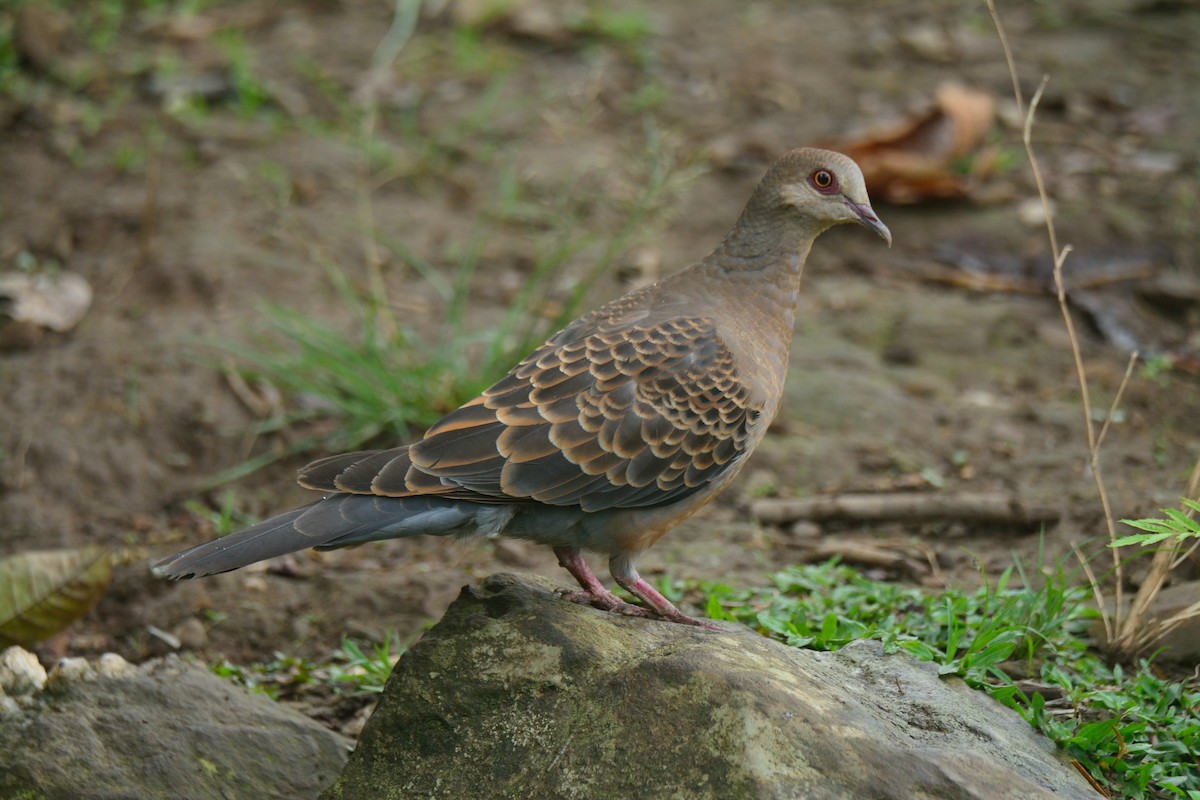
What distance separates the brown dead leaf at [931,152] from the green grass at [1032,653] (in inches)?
138

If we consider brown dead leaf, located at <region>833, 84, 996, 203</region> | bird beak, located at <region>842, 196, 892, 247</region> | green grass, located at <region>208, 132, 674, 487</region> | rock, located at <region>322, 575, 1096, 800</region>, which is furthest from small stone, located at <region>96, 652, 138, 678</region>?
brown dead leaf, located at <region>833, 84, 996, 203</region>

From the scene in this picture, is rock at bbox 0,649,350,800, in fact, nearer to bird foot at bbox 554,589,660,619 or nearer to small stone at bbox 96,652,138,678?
small stone at bbox 96,652,138,678

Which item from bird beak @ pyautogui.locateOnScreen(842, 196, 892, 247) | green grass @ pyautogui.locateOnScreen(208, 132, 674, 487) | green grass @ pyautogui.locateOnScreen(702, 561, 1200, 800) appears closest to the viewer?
green grass @ pyautogui.locateOnScreen(702, 561, 1200, 800)

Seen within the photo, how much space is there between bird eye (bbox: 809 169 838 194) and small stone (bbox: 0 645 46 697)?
273cm

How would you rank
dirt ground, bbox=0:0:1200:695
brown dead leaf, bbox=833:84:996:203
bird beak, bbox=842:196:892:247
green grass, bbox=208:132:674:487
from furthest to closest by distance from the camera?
1. brown dead leaf, bbox=833:84:996:203
2. green grass, bbox=208:132:674:487
3. dirt ground, bbox=0:0:1200:695
4. bird beak, bbox=842:196:892:247

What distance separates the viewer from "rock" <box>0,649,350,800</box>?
10.6 feet

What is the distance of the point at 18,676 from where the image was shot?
3.45m

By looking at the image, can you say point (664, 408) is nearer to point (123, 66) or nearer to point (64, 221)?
point (64, 221)

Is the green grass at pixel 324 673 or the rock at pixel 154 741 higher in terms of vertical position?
the rock at pixel 154 741

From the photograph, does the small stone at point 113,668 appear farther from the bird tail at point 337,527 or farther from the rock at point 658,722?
the rock at point 658,722

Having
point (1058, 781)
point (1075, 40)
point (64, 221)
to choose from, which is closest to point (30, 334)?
point (64, 221)

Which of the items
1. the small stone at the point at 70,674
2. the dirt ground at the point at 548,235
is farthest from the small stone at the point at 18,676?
the dirt ground at the point at 548,235

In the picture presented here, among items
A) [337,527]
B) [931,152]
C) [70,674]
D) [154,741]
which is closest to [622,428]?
[337,527]

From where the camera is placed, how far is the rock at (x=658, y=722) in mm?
2873
